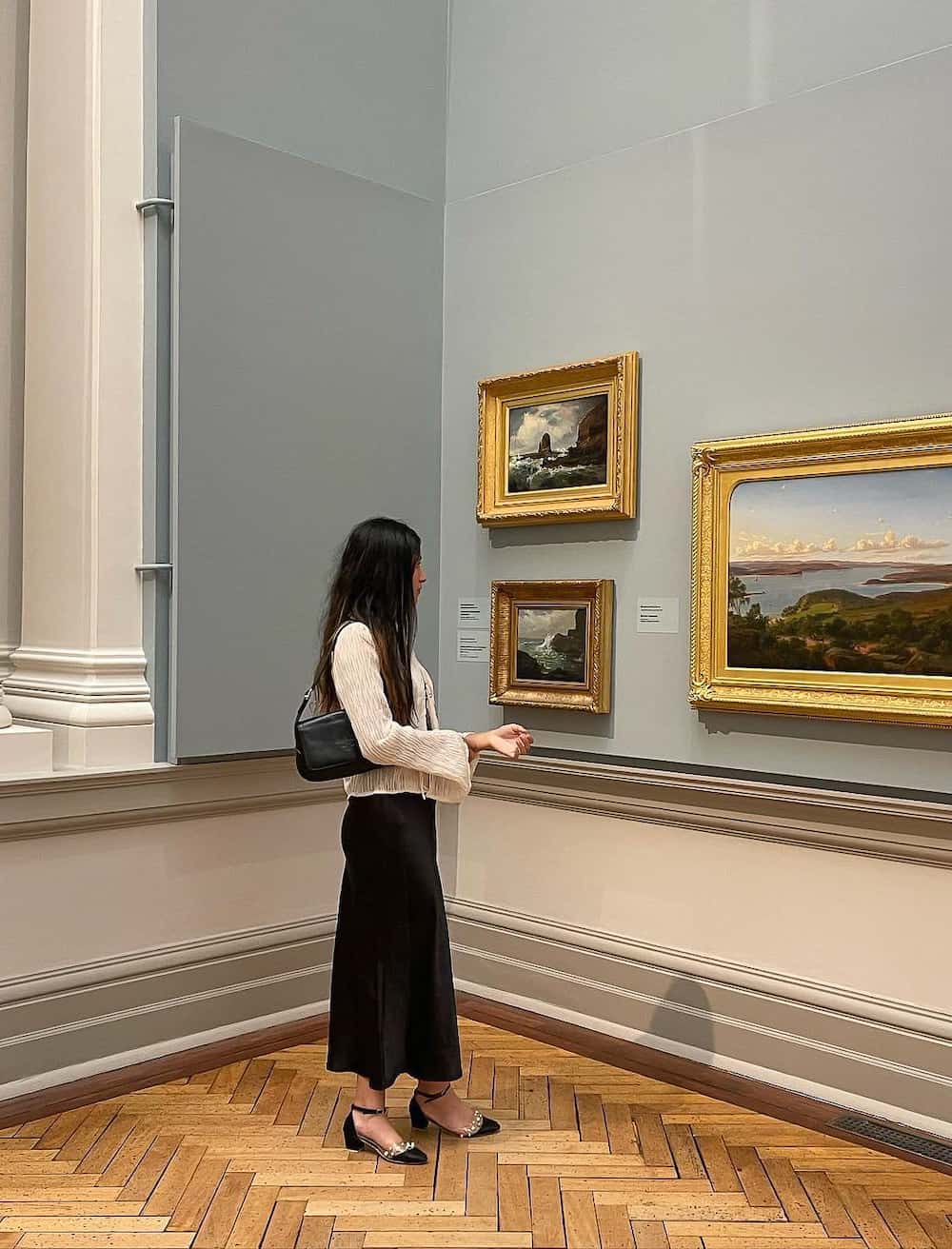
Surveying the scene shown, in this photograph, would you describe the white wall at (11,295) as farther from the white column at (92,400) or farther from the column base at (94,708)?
the column base at (94,708)

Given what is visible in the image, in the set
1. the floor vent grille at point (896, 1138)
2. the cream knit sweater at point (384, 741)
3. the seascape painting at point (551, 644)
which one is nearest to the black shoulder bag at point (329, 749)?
→ the cream knit sweater at point (384, 741)

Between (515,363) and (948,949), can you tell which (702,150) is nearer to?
(515,363)

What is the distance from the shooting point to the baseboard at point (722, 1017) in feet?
14.0

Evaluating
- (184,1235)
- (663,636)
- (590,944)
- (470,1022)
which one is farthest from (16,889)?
(663,636)

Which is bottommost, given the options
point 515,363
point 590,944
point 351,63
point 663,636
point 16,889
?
point 590,944

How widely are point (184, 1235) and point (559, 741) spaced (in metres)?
2.56

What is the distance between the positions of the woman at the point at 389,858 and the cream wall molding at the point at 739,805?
44.8 inches

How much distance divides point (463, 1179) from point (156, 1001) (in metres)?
1.61

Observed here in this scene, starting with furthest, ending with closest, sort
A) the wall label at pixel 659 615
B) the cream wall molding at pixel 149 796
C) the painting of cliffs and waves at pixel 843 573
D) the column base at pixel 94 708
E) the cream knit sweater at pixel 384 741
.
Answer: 1. the wall label at pixel 659 615
2. the column base at pixel 94 708
3. the cream wall molding at pixel 149 796
4. the painting of cliffs and waves at pixel 843 573
5. the cream knit sweater at pixel 384 741

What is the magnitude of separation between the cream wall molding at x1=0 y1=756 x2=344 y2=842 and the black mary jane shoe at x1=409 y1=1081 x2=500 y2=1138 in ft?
4.96

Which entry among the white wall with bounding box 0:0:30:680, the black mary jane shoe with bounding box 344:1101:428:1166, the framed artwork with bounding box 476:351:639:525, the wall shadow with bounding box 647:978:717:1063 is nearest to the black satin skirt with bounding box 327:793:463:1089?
the black mary jane shoe with bounding box 344:1101:428:1166

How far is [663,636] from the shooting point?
5004 mm

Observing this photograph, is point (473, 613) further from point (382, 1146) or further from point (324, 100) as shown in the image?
point (382, 1146)

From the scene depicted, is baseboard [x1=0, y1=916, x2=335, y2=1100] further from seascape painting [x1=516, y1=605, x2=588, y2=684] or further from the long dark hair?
the long dark hair
